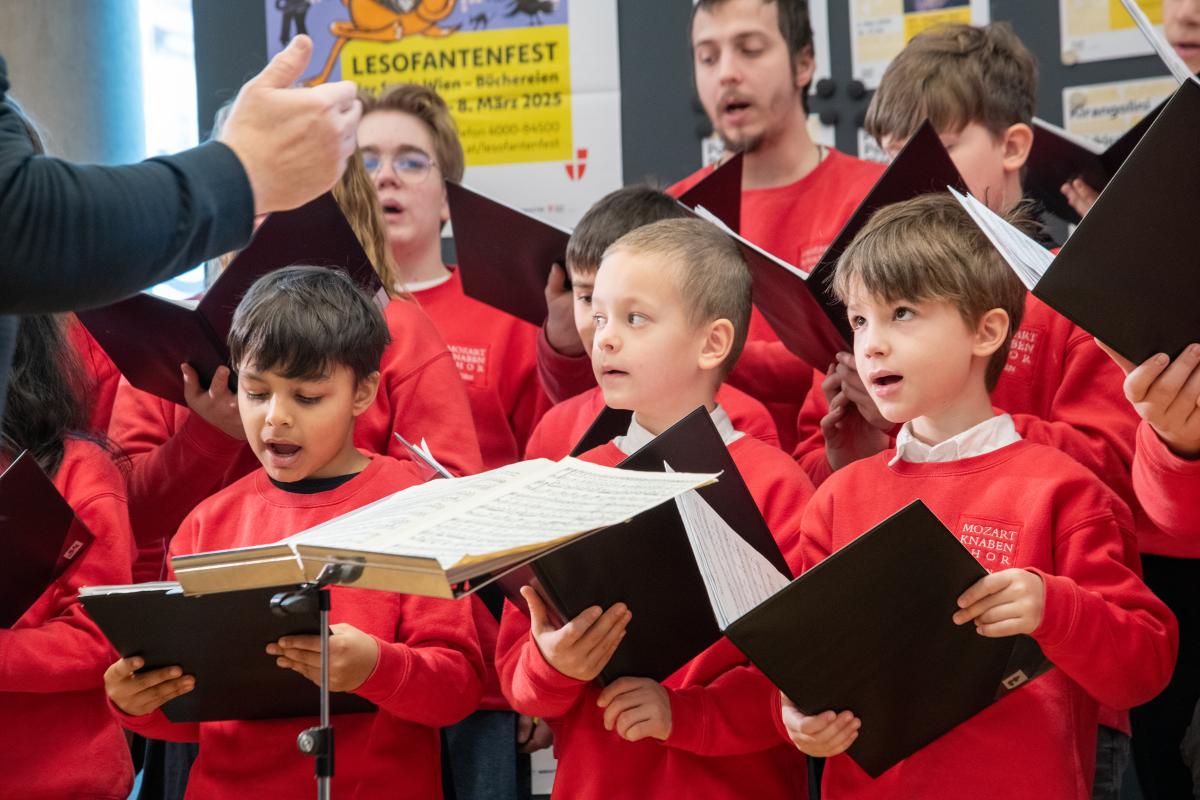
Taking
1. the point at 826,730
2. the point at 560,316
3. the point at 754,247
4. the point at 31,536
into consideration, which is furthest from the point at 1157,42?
the point at 31,536

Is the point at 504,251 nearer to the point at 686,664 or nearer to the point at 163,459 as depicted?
the point at 163,459

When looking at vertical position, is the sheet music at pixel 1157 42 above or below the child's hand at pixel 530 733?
above

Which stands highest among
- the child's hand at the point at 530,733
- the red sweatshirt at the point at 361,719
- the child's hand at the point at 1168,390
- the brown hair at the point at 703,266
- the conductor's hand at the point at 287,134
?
the conductor's hand at the point at 287,134

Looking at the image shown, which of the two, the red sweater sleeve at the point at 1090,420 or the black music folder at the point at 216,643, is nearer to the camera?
the black music folder at the point at 216,643

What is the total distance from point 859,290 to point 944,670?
56 centimetres

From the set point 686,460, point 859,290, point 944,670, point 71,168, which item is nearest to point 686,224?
point 859,290

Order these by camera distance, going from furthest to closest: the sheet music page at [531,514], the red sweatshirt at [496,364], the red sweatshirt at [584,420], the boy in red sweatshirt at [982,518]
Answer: the red sweatshirt at [496,364]
the red sweatshirt at [584,420]
the boy in red sweatshirt at [982,518]
the sheet music page at [531,514]

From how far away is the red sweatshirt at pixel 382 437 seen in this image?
2463 mm

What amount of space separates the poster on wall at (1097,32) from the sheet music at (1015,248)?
2.09 m

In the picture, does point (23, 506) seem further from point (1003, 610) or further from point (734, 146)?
point (734, 146)

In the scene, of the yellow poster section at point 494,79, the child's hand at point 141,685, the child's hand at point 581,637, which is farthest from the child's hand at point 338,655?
the yellow poster section at point 494,79

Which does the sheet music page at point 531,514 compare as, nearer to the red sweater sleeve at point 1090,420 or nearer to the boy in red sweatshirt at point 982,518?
the boy in red sweatshirt at point 982,518

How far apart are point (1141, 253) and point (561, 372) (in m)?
1.42

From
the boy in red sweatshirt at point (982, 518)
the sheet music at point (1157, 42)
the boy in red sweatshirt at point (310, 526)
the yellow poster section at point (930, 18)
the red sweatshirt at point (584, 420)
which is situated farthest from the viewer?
Result: the yellow poster section at point (930, 18)
